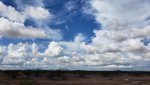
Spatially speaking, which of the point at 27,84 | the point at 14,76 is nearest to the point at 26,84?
the point at 27,84

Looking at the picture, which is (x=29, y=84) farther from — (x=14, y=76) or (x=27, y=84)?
(x=14, y=76)

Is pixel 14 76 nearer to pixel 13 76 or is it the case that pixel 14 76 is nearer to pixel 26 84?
pixel 13 76

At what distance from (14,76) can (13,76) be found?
48cm

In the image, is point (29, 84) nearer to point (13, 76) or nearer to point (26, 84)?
point (26, 84)

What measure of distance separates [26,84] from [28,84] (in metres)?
0.96

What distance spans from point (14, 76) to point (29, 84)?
53.4 metres

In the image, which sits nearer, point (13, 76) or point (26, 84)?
point (26, 84)

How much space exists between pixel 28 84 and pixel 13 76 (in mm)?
53810

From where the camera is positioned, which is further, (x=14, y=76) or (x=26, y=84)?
(x=14, y=76)

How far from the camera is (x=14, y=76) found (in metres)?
124

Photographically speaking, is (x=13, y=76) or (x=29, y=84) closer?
(x=29, y=84)

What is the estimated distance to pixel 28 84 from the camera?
72688 mm

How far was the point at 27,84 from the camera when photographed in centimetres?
7219

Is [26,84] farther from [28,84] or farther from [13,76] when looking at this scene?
[13,76]
